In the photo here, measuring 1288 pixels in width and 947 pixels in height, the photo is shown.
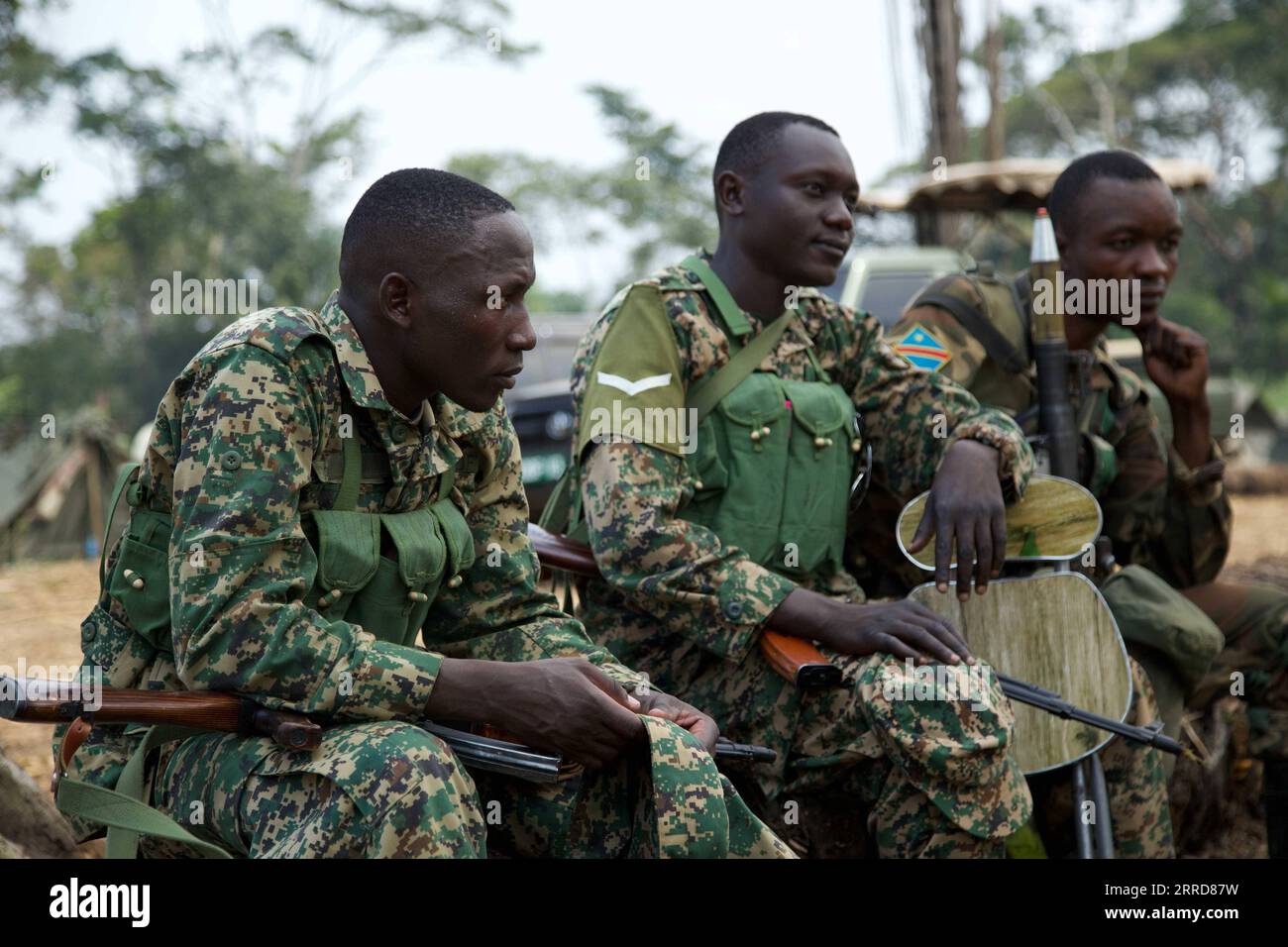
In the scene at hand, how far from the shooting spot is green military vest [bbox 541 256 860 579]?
3400 millimetres

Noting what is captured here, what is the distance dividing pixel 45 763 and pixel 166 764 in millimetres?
2770

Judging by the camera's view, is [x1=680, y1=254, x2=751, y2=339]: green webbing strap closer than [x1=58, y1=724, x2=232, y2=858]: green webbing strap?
No

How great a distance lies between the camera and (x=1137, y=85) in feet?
106

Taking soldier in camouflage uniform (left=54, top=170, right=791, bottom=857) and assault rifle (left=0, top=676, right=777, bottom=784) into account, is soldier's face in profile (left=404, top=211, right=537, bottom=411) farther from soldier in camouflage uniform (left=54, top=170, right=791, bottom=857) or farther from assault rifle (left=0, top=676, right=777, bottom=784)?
assault rifle (left=0, top=676, right=777, bottom=784)

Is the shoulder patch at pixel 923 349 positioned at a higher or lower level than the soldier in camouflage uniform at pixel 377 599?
higher

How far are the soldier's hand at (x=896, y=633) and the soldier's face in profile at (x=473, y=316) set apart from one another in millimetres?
1003

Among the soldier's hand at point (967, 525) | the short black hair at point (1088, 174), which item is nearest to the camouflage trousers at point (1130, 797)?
the soldier's hand at point (967, 525)

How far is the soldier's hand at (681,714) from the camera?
2.62 m

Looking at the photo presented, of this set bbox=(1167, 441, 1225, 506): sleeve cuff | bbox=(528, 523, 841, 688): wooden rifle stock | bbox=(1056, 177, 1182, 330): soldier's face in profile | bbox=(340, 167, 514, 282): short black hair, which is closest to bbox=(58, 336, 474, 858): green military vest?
bbox=(340, 167, 514, 282): short black hair

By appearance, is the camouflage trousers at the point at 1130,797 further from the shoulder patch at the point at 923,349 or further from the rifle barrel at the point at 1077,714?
the shoulder patch at the point at 923,349

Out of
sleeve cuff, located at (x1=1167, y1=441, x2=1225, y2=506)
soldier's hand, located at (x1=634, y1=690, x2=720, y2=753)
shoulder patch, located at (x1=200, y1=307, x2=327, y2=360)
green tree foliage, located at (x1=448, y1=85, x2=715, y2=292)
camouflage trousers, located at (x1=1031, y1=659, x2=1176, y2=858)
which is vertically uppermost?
green tree foliage, located at (x1=448, y1=85, x2=715, y2=292)

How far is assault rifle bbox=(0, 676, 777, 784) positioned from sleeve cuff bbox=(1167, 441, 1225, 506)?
257 cm

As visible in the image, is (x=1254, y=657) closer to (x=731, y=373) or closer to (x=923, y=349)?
(x=923, y=349)
